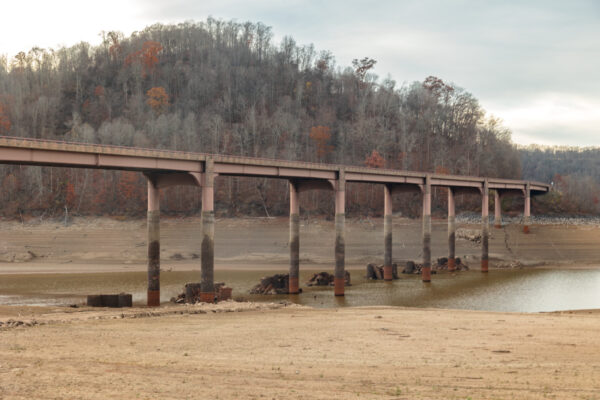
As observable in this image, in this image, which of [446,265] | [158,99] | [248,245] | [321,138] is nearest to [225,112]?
[158,99]

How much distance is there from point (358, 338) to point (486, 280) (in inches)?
1634

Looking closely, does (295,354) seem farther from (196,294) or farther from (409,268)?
(409,268)

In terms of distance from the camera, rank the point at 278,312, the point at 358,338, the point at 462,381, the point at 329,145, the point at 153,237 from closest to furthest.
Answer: the point at 462,381, the point at 358,338, the point at 278,312, the point at 153,237, the point at 329,145

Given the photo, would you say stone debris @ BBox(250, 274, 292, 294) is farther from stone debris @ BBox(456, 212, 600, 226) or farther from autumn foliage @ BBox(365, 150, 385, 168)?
autumn foliage @ BBox(365, 150, 385, 168)

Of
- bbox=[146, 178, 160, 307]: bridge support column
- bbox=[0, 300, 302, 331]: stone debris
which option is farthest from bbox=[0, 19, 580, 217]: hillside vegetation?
bbox=[0, 300, 302, 331]: stone debris

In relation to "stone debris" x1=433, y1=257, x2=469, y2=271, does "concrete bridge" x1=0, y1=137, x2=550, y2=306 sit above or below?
above

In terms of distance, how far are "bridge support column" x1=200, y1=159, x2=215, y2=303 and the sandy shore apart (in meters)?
Answer: 10.7

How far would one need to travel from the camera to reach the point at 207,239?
41688 millimetres

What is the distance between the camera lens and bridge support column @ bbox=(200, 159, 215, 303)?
40.7m

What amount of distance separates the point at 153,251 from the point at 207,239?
15.6 ft

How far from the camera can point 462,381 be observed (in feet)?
52.3

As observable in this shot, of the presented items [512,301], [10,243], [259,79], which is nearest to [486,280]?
[512,301]

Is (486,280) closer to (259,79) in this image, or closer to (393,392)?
(393,392)

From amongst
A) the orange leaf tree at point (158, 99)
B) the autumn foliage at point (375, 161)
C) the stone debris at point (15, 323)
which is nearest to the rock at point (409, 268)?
the stone debris at point (15, 323)
